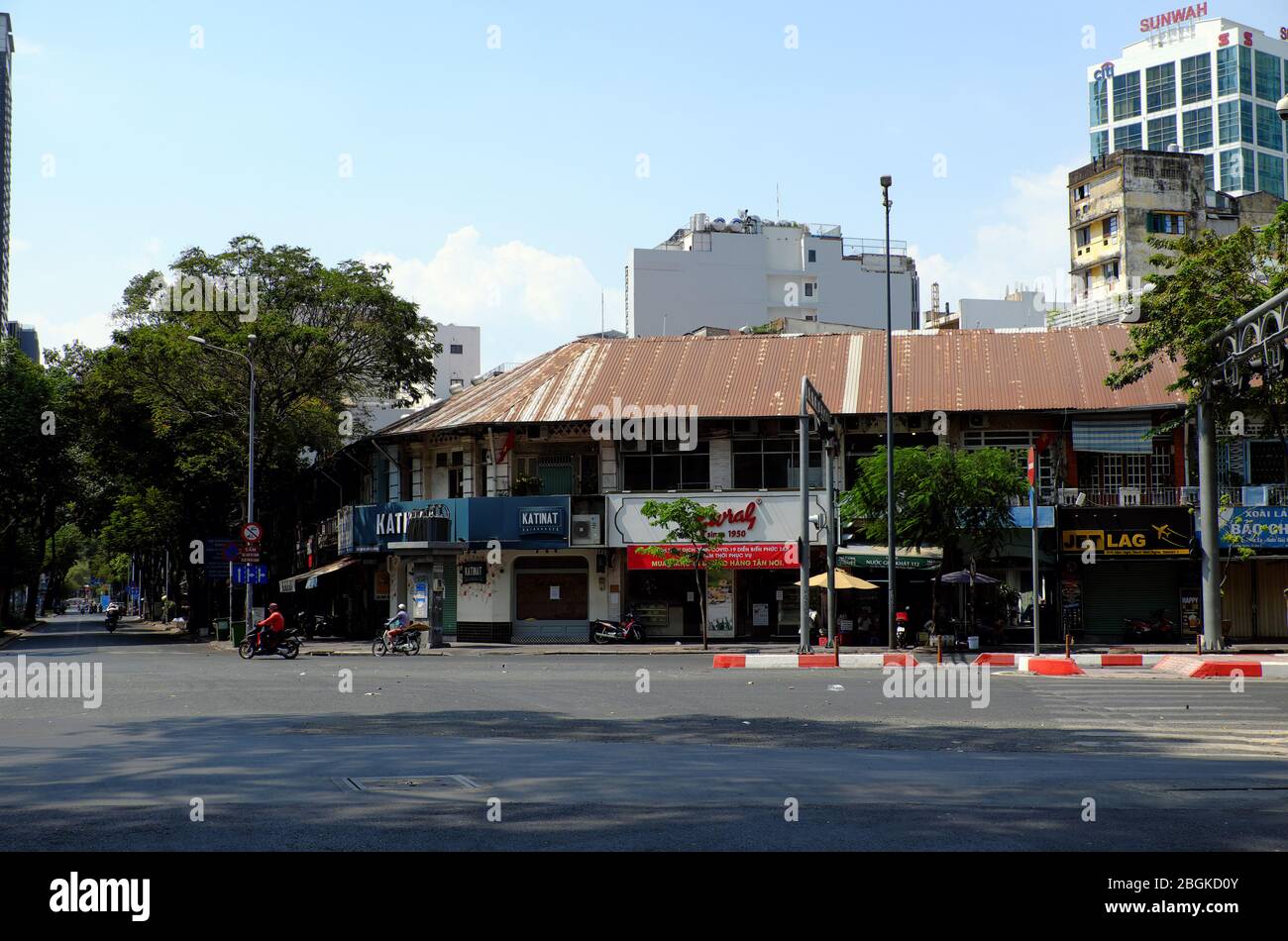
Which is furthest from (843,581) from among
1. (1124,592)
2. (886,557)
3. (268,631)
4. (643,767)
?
(643,767)

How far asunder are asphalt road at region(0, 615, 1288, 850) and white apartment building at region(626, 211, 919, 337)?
5163 cm

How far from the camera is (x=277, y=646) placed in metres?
35.2

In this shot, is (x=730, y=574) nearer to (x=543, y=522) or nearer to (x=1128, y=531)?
(x=543, y=522)

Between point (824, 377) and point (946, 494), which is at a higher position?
point (824, 377)

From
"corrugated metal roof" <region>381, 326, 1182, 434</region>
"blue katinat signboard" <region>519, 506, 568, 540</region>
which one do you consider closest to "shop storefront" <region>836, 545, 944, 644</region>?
"corrugated metal roof" <region>381, 326, 1182, 434</region>

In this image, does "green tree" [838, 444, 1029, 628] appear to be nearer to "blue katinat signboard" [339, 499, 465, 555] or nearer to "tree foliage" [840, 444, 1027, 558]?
"tree foliage" [840, 444, 1027, 558]

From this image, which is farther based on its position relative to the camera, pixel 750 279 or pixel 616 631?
pixel 750 279

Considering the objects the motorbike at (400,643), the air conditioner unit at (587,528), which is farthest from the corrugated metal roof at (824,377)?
the motorbike at (400,643)

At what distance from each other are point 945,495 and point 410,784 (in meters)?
29.3

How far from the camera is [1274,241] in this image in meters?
33.9

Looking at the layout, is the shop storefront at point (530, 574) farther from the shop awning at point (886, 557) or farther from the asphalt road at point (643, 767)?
the asphalt road at point (643, 767)

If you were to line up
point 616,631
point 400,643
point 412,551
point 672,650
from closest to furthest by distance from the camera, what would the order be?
point 400,643 → point 672,650 → point 616,631 → point 412,551

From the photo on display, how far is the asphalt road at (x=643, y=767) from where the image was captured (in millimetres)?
8172
